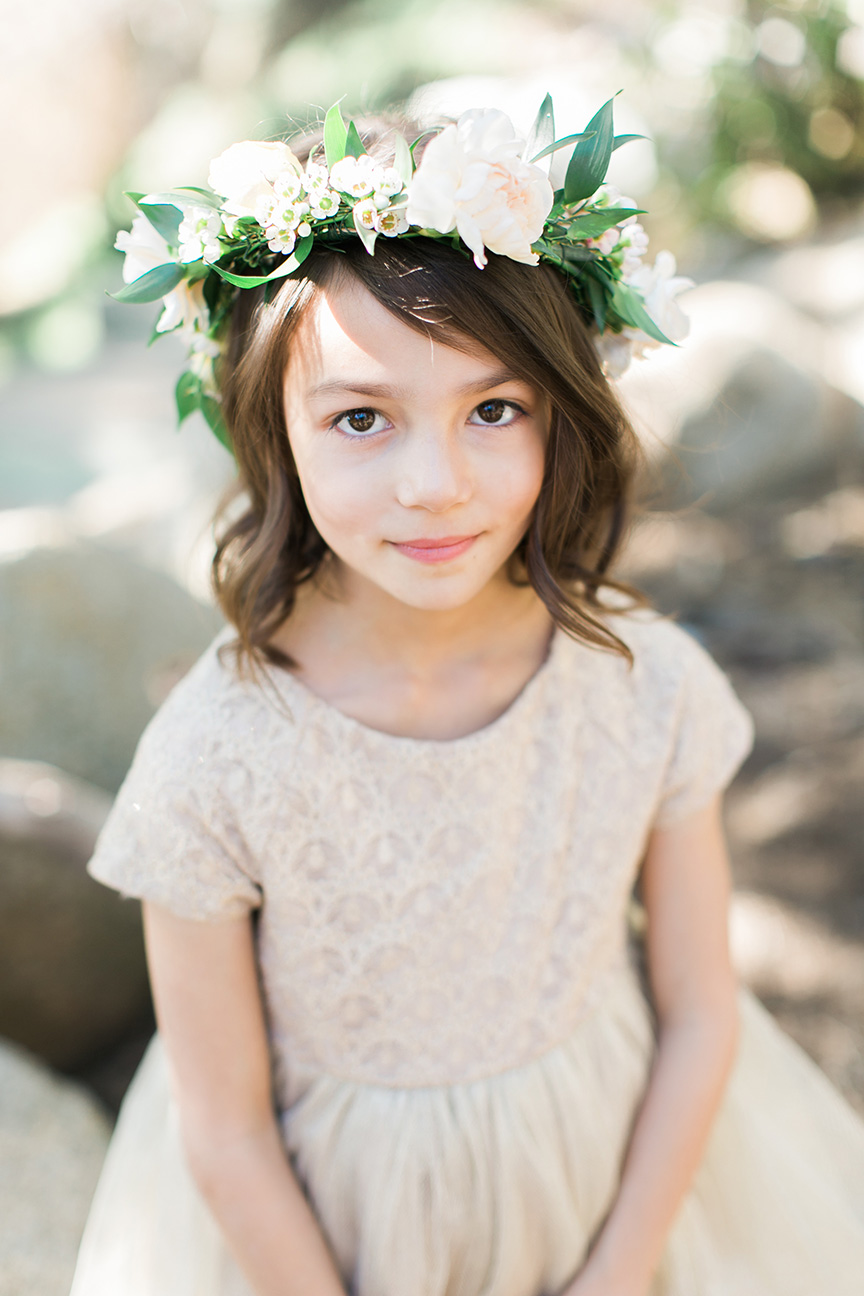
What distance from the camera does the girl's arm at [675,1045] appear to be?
1.38 metres

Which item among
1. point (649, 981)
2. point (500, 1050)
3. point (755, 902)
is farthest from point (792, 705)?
point (500, 1050)

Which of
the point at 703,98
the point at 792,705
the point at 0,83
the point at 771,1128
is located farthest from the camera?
the point at 0,83

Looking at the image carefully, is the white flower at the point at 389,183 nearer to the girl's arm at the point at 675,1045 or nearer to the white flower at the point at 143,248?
the white flower at the point at 143,248

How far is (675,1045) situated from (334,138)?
125 cm

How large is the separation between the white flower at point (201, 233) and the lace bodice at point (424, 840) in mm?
491

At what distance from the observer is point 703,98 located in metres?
8.16

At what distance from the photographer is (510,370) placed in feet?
3.76

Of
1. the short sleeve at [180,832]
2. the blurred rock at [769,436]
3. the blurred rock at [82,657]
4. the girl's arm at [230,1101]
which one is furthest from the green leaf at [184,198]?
the blurred rock at [769,436]

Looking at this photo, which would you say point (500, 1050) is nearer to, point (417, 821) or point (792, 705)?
point (417, 821)

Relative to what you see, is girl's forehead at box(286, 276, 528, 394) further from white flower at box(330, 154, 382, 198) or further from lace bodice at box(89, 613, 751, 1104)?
lace bodice at box(89, 613, 751, 1104)

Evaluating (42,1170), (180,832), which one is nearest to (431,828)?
(180,832)

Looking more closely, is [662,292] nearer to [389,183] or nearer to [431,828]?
[389,183]

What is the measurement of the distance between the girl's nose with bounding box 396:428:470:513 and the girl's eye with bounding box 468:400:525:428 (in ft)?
0.21

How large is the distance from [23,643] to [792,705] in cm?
238
